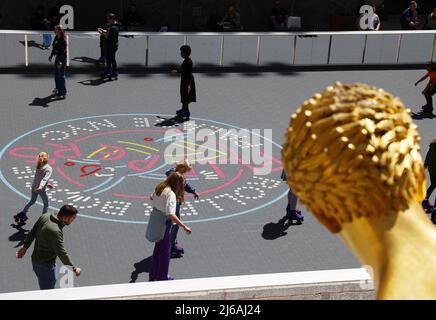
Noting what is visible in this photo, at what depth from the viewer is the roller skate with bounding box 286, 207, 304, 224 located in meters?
11.5

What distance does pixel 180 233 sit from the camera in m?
11.1

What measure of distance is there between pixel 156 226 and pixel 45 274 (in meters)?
1.54

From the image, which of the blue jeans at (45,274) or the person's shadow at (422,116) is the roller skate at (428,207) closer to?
the person's shadow at (422,116)

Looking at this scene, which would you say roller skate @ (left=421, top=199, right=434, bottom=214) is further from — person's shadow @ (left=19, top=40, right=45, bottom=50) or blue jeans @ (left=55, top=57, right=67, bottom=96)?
person's shadow @ (left=19, top=40, right=45, bottom=50)

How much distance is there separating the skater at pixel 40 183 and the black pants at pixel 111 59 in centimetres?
848

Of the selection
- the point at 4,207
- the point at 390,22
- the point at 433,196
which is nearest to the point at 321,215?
the point at 4,207

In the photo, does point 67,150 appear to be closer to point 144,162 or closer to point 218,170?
point 144,162

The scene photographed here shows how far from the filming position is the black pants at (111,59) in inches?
732

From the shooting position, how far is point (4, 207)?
1139 centimetres

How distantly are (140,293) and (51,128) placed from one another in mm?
9353

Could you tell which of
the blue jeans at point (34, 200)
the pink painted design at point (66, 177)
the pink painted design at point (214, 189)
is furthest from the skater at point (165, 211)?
the pink painted design at point (66, 177)

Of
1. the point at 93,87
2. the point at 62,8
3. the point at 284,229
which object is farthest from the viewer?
the point at 62,8

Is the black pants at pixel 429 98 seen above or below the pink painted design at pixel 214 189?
above

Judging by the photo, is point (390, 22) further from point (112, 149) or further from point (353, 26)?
point (112, 149)
